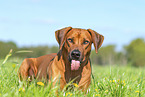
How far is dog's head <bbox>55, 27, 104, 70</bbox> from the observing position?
4.78 m

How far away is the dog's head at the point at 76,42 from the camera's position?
4.78 meters

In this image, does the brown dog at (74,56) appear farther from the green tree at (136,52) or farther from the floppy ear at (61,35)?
the green tree at (136,52)

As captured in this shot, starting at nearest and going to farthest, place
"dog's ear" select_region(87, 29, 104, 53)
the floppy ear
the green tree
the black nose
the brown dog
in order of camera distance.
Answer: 1. the black nose
2. the brown dog
3. the floppy ear
4. "dog's ear" select_region(87, 29, 104, 53)
5. the green tree

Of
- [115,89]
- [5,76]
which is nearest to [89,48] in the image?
[115,89]

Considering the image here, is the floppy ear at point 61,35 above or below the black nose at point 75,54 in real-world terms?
above

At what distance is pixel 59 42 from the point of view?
5250 millimetres

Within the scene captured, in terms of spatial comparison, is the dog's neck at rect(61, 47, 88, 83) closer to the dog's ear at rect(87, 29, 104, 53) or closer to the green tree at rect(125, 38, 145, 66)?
the dog's ear at rect(87, 29, 104, 53)

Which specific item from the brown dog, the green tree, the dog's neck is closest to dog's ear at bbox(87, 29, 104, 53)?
the brown dog

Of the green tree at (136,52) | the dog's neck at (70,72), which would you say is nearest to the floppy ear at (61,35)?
the dog's neck at (70,72)

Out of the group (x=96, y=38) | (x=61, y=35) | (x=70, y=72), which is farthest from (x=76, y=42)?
(x=70, y=72)

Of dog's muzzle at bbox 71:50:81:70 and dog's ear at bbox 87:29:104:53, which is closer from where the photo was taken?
dog's muzzle at bbox 71:50:81:70

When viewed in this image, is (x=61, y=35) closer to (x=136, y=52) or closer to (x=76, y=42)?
(x=76, y=42)

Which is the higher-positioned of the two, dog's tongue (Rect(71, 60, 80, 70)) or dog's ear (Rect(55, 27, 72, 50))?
dog's ear (Rect(55, 27, 72, 50))

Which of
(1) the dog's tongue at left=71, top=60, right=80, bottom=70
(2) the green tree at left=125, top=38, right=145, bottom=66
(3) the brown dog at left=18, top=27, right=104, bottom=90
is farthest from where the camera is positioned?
(2) the green tree at left=125, top=38, right=145, bottom=66
